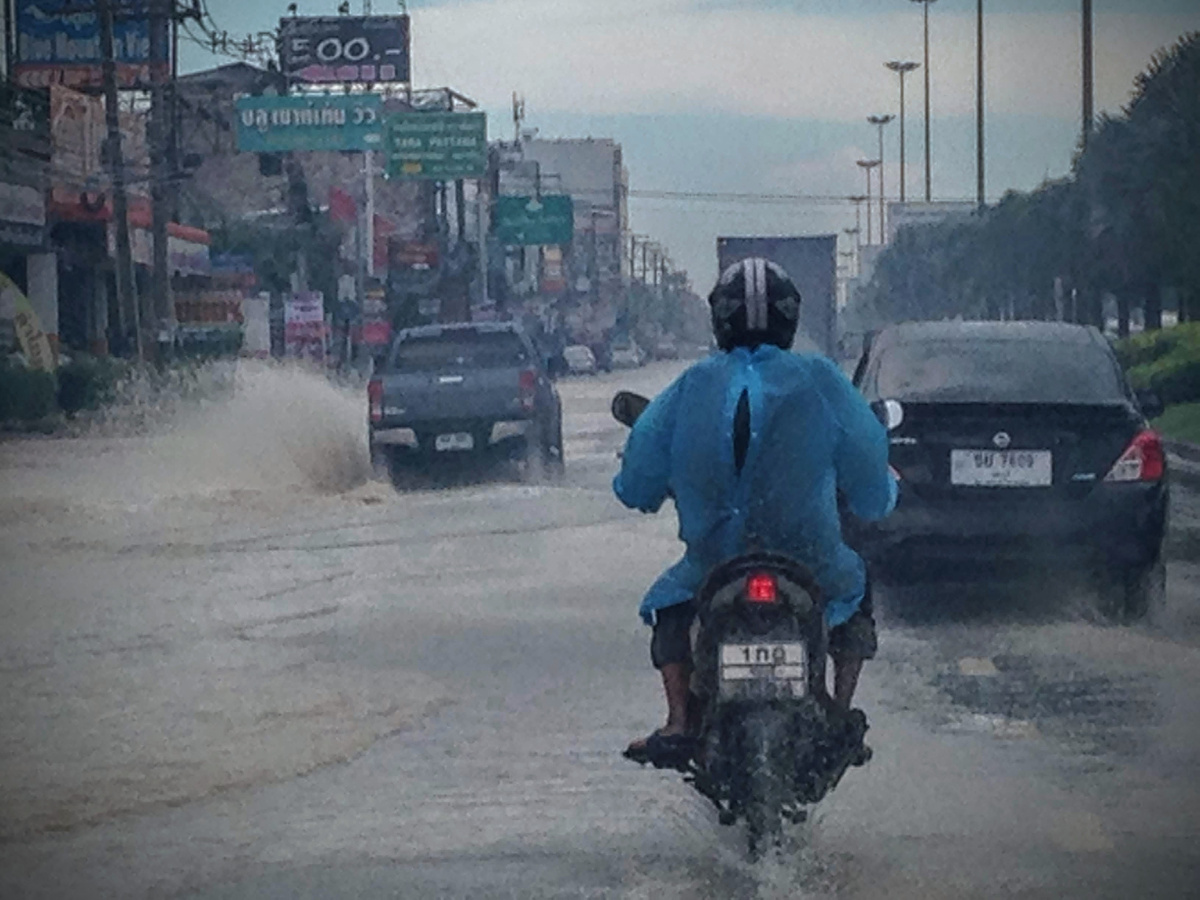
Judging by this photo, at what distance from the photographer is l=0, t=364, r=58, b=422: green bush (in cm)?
3744

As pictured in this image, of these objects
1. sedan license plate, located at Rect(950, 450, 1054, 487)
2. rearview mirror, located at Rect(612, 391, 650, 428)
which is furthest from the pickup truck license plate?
rearview mirror, located at Rect(612, 391, 650, 428)

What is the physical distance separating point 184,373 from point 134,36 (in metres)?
8.64

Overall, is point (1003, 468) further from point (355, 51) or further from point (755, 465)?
point (355, 51)

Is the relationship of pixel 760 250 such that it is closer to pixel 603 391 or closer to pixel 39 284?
pixel 39 284

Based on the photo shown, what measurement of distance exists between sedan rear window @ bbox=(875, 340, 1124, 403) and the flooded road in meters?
1.19

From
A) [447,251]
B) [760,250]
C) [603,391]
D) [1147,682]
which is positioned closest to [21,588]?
[1147,682]

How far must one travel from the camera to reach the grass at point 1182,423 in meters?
30.7

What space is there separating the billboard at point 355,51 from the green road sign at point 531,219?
12.0m

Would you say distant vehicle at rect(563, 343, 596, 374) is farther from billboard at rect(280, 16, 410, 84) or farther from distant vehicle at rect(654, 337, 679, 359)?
distant vehicle at rect(654, 337, 679, 359)

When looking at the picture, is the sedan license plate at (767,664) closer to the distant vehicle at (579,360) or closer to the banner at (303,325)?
the banner at (303,325)

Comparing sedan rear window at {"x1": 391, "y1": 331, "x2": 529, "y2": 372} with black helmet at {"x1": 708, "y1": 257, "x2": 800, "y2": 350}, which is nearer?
black helmet at {"x1": 708, "y1": 257, "x2": 800, "y2": 350}

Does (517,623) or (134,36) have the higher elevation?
(134,36)

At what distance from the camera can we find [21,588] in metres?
15.4

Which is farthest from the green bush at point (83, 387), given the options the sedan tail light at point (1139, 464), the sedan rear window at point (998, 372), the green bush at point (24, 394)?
the sedan tail light at point (1139, 464)
